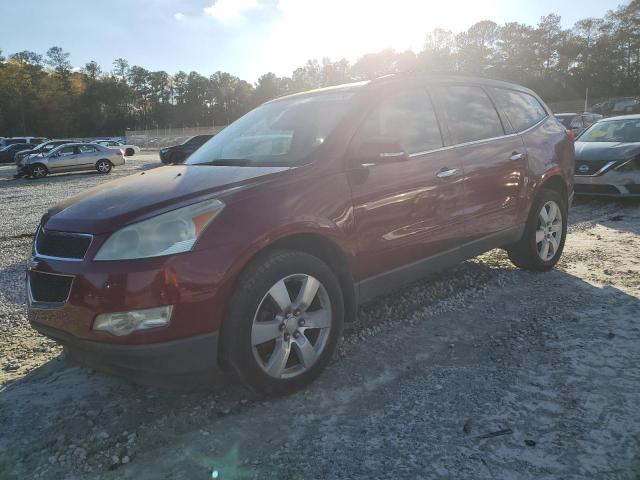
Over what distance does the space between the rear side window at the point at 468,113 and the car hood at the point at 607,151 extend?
5.00 meters

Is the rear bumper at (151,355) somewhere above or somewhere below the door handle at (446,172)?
below

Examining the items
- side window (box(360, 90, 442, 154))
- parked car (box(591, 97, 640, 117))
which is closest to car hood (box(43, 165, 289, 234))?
side window (box(360, 90, 442, 154))

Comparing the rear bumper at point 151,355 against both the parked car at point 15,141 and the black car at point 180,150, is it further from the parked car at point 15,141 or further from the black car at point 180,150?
the parked car at point 15,141

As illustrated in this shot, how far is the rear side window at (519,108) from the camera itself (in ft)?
14.7

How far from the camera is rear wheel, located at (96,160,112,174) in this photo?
22483 millimetres

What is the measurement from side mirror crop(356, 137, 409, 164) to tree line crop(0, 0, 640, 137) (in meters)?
62.7

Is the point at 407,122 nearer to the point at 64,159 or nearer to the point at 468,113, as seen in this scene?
the point at 468,113

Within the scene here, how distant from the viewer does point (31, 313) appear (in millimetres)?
2629

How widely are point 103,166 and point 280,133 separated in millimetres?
21562

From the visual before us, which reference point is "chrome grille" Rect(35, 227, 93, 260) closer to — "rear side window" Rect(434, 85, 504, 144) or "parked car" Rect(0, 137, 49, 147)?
"rear side window" Rect(434, 85, 504, 144)

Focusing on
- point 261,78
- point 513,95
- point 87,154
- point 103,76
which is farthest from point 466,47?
point 513,95

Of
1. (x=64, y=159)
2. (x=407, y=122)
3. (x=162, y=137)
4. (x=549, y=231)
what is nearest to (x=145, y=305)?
(x=407, y=122)

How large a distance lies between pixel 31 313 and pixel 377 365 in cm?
200

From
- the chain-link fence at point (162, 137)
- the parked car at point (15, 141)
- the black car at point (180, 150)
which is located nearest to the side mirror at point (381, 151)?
the black car at point (180, 150)
